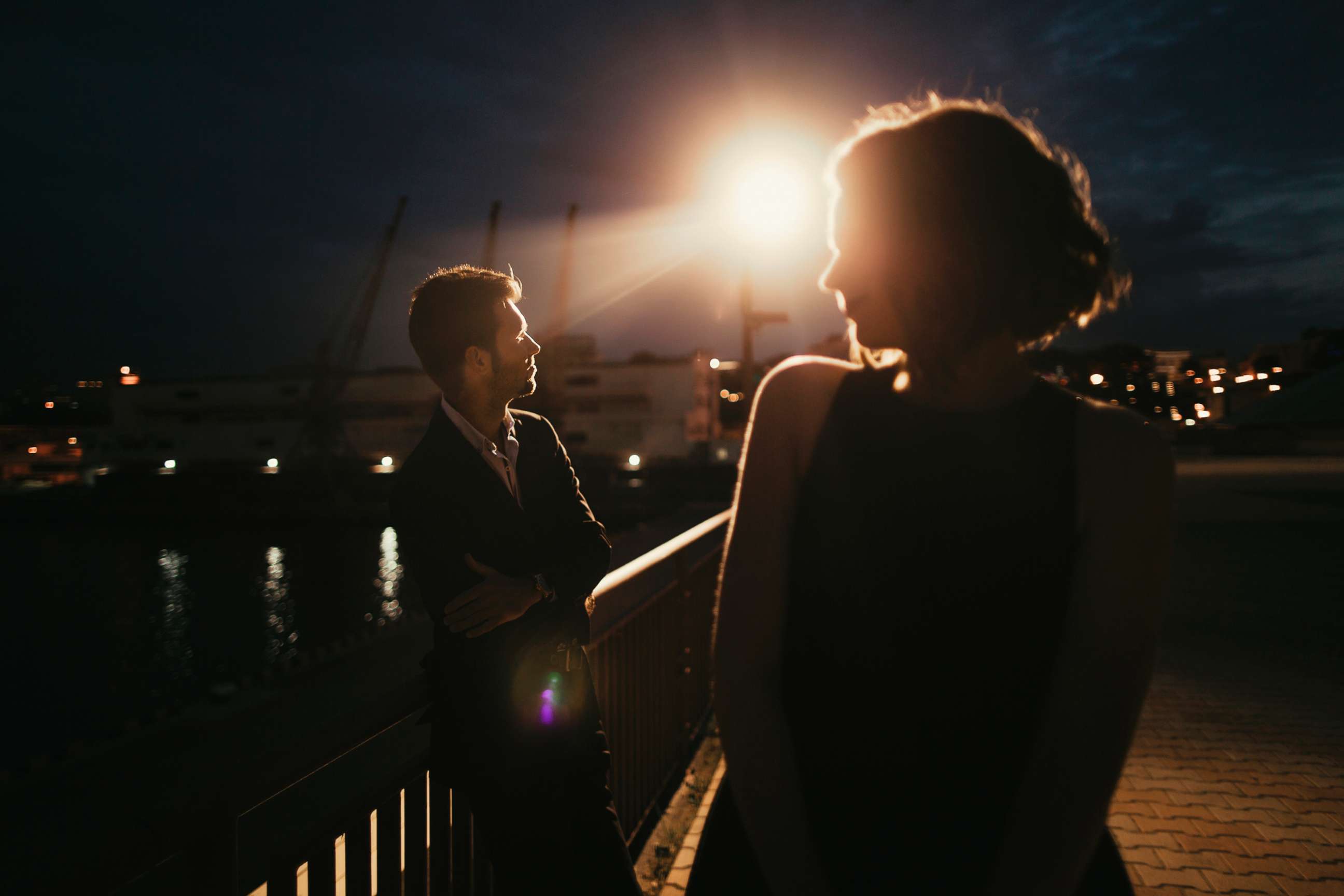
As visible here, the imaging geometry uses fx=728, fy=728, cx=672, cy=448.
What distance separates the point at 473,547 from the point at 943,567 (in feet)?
3.73

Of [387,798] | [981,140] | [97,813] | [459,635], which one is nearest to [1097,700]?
[981,140]

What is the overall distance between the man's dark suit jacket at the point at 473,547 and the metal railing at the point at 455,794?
181mm

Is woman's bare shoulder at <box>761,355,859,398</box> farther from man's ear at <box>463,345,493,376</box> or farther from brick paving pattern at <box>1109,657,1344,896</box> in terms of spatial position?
brick paving pattern at <box>1109,657,1344,896</box>

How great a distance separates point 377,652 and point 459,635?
549 inches

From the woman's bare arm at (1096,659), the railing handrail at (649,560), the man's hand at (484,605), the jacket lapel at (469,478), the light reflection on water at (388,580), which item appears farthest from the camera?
the light reflection on water at (388,580)

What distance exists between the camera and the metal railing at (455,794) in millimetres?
1417

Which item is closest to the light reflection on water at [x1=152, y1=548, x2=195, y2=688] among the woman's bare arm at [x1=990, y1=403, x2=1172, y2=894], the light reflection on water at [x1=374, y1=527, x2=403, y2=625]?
the light reflection on water at [x1=374, y1=527, x2=403, y2=625]

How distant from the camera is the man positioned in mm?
1573

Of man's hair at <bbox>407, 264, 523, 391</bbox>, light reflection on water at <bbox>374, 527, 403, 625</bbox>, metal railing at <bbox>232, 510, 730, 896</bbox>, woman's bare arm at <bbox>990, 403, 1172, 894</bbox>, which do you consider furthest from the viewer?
light reflection on water at <bbox>374, 527, 403, 625</bbox>

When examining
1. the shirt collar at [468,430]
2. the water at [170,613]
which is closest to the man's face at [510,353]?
the shirt collar at [468,430]

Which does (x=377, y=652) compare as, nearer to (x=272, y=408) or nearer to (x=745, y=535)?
(x=745, y=535)

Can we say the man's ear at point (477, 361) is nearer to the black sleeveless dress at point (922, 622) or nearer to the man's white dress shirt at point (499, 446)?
the man's white dress shirt at point (499, 446)

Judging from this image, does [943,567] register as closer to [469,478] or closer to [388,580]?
[469,478]

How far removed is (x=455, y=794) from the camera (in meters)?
1.95
